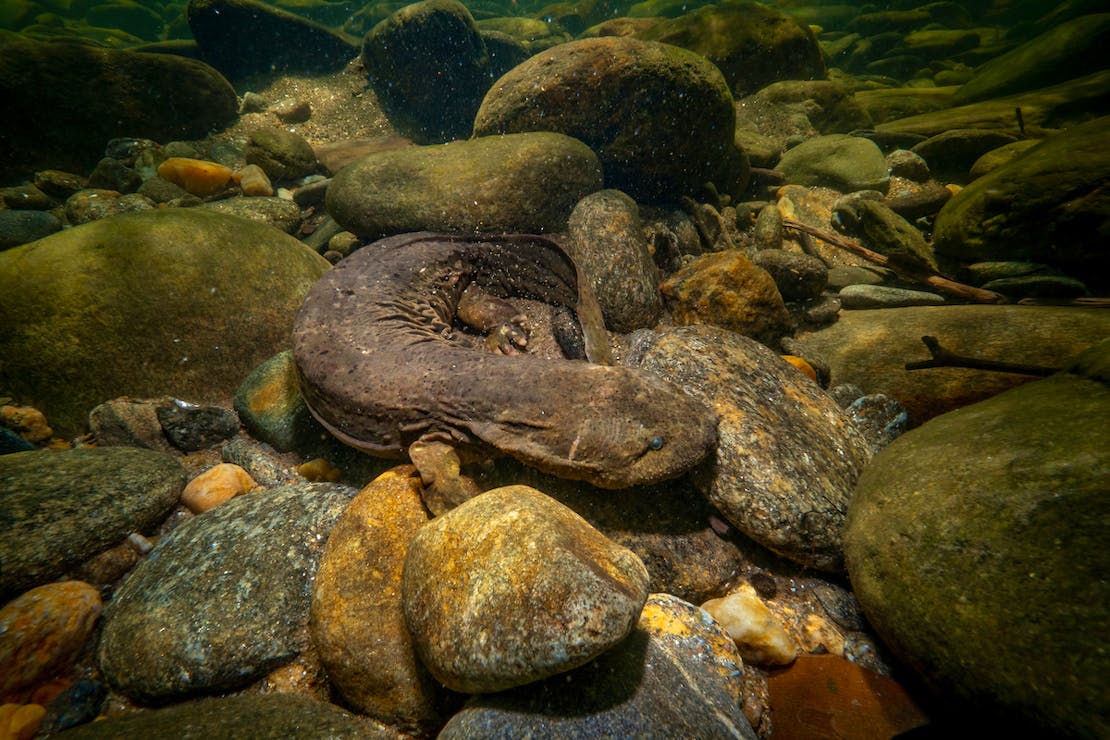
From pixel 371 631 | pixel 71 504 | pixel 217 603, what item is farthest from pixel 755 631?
pixel 71 504

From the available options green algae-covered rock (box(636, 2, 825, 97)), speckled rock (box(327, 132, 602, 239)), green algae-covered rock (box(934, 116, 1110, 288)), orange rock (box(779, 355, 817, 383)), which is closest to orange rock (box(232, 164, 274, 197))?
speckled rock (box(327, 132, 602, 239))

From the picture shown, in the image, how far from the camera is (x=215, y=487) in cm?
296

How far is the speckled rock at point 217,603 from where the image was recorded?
2037 mm

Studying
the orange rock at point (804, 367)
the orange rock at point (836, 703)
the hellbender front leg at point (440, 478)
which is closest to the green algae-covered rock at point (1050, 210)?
the orange rock at point (804, 367)

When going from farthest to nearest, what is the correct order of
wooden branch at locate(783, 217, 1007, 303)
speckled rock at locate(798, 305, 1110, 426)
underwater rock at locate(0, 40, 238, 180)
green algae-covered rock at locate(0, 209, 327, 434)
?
underwater rock at locate(0, 40, 238, 180), wooden branch at locate(783, 217, 1007, 303), green algae-covered rock at locate(0, 209, 327, 434), speckled rock at locate(798, 305, 1110, 426)

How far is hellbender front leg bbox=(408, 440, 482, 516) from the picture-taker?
8.66 feet

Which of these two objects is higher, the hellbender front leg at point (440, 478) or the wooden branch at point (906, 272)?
the wooden branch at point (906, 272)

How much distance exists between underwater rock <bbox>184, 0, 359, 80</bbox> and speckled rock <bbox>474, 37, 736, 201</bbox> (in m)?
10.3

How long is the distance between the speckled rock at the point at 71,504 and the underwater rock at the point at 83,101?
328 inches

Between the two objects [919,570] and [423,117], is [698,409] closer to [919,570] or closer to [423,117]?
[919,570]

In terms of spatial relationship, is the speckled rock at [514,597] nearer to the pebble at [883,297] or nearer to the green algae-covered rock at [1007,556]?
the green algae-covered rock at [1007,556]

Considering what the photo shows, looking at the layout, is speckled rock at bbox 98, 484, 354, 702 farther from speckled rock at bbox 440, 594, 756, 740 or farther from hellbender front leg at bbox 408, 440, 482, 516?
speckled rock at bbox 440, 594, 756, 740

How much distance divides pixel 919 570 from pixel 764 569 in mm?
867

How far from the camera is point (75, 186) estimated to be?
6.14 meters
